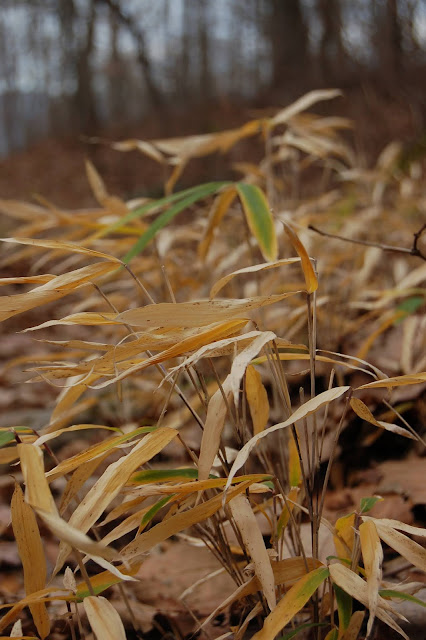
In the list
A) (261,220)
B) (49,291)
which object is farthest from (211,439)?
(261,220)

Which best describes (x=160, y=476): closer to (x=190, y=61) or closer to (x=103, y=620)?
(x=103, y=620)

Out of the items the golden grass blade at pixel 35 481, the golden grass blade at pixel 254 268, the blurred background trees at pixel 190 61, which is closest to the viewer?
the golden grass blade at pixel 35 481

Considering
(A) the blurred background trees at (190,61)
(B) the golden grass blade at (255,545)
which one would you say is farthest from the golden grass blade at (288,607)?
(A) the blurred background trees at (190,61)

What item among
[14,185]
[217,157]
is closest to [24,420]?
[217,157]

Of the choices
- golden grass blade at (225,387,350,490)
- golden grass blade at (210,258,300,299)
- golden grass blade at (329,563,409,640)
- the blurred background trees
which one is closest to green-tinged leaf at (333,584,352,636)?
golden grass blade at (329,563,409,640)

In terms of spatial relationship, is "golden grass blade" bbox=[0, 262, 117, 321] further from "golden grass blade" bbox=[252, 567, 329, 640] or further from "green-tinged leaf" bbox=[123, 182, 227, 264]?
"golden grass blade" bbox=[252, 567, 329, 640]

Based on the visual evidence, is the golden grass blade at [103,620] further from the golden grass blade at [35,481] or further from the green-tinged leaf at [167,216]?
the green-tinged leaf at [167,216]
